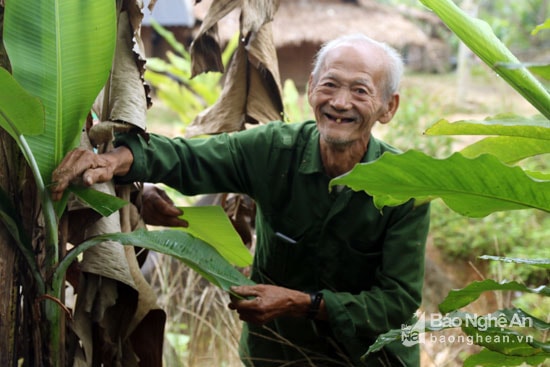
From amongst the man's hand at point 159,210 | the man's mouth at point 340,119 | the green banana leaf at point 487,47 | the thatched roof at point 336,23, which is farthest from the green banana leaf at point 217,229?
the thatched roof at point 336,23

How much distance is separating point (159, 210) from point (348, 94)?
58 centimetres

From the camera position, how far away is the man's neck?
2.02 m

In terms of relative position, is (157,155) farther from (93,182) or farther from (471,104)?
(471,104)

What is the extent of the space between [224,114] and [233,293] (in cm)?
94

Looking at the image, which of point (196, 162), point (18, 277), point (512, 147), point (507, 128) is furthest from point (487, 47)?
point (18, 277)

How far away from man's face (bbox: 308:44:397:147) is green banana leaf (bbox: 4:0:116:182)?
66cm

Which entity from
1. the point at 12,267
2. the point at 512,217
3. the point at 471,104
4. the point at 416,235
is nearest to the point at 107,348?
the point at 12,267

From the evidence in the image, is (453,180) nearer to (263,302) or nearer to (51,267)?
(263,302)

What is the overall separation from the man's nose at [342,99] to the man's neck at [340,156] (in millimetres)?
115

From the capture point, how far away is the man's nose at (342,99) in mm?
1944

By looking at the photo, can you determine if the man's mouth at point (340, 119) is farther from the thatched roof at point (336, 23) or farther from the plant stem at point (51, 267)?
the thatched roof at point (336, 23)

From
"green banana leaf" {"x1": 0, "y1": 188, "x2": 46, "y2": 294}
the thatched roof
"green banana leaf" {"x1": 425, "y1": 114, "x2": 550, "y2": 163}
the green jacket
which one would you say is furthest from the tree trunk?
the thatched roof

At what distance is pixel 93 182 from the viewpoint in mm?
1563

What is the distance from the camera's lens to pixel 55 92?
1490 mm
